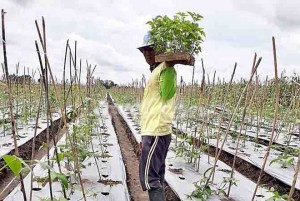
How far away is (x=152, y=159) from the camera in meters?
2.45

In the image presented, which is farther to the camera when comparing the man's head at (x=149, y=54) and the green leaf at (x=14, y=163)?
the man's head at (x=149, y=54)

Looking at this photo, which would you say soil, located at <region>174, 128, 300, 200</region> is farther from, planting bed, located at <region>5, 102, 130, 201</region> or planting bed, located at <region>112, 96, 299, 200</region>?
planting bed, located at <region>5, 102, 130, 201</region>

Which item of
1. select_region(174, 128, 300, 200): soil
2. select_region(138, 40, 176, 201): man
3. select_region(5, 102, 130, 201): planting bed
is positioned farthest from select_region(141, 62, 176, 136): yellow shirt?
select_region(174, 128, 300, 200): soil

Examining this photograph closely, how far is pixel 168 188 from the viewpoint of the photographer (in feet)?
11.5

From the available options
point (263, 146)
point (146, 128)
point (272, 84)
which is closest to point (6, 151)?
point (146, 128)

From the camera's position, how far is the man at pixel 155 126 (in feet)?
7.98

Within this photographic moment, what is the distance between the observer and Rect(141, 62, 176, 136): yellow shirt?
8.01 feet

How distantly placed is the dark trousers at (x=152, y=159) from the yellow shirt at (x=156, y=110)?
5 cm

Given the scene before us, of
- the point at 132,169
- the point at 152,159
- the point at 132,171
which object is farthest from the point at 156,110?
the point at 132,169

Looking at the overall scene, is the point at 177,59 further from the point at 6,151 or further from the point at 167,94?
the point at 6,151

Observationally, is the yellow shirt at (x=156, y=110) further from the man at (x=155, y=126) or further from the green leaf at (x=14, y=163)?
the green leaf at (x=14, y=163)


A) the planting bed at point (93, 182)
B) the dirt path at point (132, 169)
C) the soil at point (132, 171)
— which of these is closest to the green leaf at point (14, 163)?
the planting bed at point (93, 182)

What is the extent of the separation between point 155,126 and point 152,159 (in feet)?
0.75

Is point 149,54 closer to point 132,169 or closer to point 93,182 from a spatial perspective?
point 93,182
